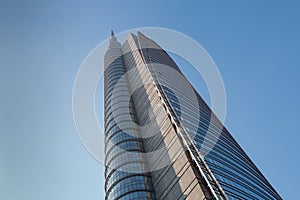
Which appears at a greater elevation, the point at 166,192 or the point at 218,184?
the point at 166,192

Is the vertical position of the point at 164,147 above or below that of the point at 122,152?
below

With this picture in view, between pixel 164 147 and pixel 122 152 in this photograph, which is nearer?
pixel 164 147

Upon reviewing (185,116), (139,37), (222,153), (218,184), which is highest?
(139,37)

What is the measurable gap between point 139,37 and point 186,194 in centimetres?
8117

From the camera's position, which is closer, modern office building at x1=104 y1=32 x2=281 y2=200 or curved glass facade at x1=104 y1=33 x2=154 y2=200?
modern office building at x1=104 y1=32 x2=281 y2=200

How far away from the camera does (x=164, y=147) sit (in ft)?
198

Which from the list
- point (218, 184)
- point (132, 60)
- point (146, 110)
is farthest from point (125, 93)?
point (218, 184)

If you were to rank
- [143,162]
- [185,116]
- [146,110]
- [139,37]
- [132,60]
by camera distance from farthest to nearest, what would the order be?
[139,37], [132,60], [146,110], [185,116], [143,162]

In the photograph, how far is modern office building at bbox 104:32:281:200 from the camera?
50688 mm

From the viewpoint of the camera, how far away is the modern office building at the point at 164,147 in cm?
5069

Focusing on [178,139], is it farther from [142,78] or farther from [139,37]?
[139,37]

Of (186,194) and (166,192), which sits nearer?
(186,194)

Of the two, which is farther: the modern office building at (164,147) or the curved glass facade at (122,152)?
the curved glass facade at (122,152)

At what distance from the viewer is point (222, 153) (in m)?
65.2
